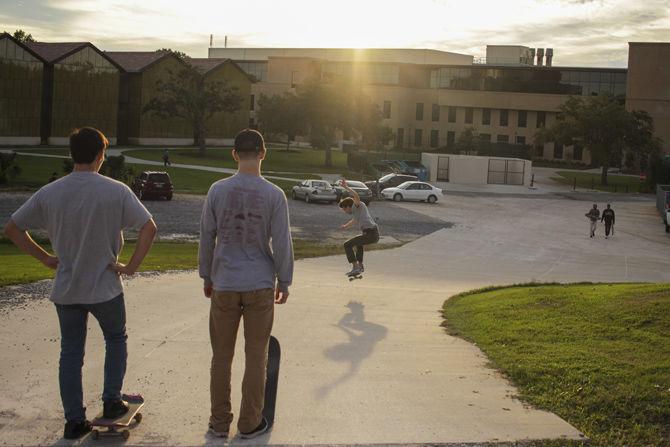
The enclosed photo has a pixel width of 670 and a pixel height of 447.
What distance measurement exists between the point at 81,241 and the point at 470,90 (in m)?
104

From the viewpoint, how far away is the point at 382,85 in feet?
365

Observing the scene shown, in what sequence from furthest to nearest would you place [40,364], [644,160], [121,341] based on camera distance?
[644,160] < [40,364] < [121,341]

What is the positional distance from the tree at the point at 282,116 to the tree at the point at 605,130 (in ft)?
79.5

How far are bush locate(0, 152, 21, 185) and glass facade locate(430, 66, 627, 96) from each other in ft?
234

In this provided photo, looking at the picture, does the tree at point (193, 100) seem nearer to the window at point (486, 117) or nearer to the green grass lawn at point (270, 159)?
the green grass lawn at point (270, 159)

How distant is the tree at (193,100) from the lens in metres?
77.7

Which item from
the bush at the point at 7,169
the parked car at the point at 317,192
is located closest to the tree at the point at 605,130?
the parked car at the point at 317,192

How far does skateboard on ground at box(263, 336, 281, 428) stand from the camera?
602 centimetres

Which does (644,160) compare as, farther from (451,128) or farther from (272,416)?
(272,416)

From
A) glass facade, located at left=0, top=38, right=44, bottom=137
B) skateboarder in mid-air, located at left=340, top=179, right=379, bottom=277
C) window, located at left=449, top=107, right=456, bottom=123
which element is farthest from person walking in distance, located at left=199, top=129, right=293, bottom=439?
window, located at left=449, top=107, right=456, bottom=123

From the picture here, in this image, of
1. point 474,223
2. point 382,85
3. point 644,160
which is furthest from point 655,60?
point 474,223

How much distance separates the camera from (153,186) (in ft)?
137

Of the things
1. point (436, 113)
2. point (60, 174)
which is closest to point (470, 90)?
point (436, 113)

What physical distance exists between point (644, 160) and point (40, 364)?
9372 centimetres
